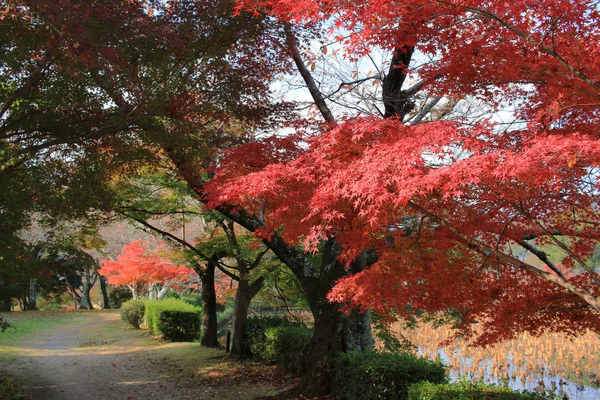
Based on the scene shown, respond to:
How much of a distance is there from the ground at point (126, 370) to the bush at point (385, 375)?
217 cm

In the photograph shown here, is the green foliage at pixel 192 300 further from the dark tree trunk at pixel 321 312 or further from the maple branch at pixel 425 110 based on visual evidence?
the maple branch at pixel 425 110

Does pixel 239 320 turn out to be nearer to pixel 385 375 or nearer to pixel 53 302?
pixel 385 375

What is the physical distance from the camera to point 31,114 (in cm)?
637

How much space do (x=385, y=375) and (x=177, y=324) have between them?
10.8 metres

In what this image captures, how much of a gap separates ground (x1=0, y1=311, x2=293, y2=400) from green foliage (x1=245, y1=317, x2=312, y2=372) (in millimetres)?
295

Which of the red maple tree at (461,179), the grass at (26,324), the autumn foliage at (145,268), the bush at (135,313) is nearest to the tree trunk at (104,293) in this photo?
the grass at (26,324)

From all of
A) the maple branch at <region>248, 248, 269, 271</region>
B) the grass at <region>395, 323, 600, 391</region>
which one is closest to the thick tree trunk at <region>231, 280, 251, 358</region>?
the maple branch at <region>248, 248, 269, 271</region>

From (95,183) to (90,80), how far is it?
1623mm

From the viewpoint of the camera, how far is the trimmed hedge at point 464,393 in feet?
16.3

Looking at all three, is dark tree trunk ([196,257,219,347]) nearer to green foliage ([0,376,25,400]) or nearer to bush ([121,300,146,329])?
green foliage ([0,376,25,400])

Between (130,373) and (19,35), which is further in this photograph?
(130,373)

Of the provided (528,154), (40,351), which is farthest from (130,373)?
(528,154)

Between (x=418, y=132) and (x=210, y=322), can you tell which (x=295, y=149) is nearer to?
(x=418, y=132)

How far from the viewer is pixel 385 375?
618cm
